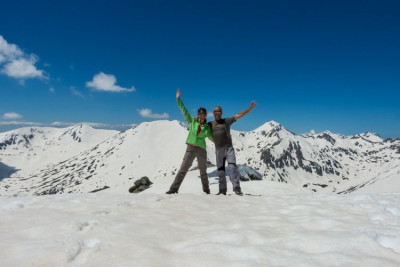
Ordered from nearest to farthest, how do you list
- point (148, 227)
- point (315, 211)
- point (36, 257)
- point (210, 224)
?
point (36, 257) → point (148, 227) → point (210, 224) → point (315, 211)

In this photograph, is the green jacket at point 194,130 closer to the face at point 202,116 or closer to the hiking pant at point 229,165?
the face at point 202,116

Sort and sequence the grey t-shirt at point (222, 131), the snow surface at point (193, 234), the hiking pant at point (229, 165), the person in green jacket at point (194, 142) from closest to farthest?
1. the snow surface at point (193, 234)
2. the person in green jacket at point (194, 142)
3. the hiking pant at point (229, 165)
4. the grey t-shirt at point (222, 131)

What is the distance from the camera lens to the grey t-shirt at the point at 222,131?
11.4m

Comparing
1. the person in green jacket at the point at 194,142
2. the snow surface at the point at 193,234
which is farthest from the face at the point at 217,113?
the snow surface at the point at 193,234

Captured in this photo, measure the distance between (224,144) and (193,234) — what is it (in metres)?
6.54

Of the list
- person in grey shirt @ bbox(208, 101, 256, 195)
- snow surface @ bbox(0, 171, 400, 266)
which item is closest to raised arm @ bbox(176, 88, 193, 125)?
person in grey shirt @ bbox(208, 101, 256, 195)

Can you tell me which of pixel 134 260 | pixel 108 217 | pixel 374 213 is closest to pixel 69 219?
pixel 108 217

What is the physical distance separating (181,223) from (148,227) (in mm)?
854

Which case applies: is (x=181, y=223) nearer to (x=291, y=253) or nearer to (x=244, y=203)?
(x=291, y=253)

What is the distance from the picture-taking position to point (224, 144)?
37.7ft

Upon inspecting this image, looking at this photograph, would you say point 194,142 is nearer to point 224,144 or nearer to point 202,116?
point 202,116

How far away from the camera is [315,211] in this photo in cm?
743

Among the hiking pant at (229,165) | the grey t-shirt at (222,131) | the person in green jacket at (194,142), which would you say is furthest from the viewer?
the grey t-shirt at (222,131)

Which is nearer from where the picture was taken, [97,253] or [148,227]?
[97,253]
